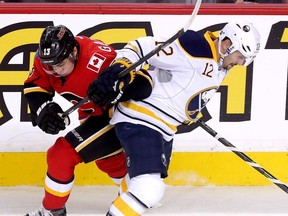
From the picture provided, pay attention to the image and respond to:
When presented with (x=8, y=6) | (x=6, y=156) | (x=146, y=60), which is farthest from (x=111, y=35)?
(x=146, y=60)

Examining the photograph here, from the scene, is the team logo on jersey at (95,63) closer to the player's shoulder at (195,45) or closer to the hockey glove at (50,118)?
the hockey glove at (50,118)

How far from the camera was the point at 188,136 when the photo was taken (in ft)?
14.7

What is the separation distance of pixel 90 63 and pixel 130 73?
0.30 meters

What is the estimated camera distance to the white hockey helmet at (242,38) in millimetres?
3377

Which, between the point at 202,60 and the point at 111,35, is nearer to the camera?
the point at 202,60

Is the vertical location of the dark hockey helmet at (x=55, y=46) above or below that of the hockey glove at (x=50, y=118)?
above

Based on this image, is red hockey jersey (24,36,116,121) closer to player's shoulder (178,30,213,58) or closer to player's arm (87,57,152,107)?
player's arm (87,57,152,107)

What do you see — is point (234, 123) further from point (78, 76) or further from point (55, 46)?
point (55, 46)

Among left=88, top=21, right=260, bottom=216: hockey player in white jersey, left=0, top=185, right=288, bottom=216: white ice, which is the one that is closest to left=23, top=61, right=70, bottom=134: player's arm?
left=88, top=21, right=260, bottom=216: hockey player in white jersey

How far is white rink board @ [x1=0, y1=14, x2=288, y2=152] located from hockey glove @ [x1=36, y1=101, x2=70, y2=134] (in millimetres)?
877

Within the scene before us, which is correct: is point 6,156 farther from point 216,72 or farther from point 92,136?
point 216,72

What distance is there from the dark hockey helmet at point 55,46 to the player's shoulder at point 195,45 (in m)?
0.45

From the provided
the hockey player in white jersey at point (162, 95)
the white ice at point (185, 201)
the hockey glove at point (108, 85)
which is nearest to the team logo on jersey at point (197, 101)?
the hockey player in white jersey at point (162, 95)

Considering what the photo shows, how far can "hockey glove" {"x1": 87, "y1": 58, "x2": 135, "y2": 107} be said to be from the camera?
3237 millimetres
